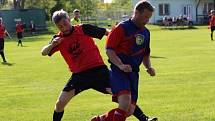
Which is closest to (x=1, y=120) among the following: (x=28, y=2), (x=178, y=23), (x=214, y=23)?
(x=214, y=23)

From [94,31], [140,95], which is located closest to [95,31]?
[94,31]

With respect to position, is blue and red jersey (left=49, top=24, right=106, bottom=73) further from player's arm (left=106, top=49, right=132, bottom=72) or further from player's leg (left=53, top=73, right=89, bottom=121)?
player's arm (left=106, top=49, right=132, bottom=72)

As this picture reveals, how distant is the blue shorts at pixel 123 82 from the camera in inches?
291

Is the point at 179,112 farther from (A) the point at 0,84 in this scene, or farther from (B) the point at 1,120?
(A) the point at 0,84

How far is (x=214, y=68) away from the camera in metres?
18.6

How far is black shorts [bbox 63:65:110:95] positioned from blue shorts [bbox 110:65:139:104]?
3.05 ft

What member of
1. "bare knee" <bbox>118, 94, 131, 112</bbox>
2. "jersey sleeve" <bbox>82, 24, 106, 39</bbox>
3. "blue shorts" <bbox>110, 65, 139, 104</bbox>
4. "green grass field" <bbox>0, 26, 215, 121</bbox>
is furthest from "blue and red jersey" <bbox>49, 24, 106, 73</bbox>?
"green grass field" <bbox>0, 26, 215, 121</bbox>

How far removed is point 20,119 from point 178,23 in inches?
2478

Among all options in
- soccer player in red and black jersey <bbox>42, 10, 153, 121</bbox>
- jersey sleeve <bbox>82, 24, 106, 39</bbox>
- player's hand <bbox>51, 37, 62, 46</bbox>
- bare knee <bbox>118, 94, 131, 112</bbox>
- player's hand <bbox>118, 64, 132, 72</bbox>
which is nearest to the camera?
player's hand <bbox>118, 64, 132, 72</bbox>

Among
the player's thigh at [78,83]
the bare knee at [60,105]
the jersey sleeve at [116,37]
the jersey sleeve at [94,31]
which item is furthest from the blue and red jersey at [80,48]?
the jersey sleeve at [116,37]

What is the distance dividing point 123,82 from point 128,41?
0.55 metres

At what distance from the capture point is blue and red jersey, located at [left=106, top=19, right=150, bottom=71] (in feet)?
24.4

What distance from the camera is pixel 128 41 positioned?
24.5 ft

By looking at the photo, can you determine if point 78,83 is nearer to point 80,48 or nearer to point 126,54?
point 80,48
